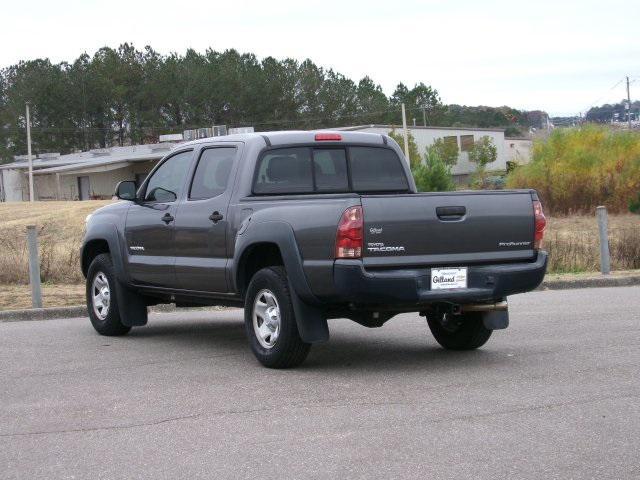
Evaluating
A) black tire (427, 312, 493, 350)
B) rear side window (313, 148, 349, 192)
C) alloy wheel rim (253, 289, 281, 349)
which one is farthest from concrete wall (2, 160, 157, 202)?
alloy wheel rim (253, 289, 281, 349)

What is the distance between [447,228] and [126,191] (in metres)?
3.93

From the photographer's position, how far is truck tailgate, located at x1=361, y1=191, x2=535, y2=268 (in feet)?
28.0

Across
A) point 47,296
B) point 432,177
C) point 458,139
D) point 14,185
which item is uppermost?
point 458,139

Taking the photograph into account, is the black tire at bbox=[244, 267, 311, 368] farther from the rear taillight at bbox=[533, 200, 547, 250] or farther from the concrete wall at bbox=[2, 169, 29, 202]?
the concrete wall at bbox=[2, 169, 29, 202]

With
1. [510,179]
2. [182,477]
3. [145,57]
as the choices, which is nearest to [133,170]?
[145,57]

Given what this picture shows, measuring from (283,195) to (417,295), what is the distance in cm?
181

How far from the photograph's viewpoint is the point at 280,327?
356 inches

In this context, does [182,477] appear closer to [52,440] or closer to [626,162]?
[52,440]

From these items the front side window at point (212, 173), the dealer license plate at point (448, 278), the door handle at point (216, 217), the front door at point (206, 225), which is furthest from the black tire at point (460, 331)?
the front side window at point (212, 173)

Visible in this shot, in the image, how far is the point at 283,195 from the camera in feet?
32.2

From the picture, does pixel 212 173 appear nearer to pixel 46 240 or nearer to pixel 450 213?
pixel 450 213

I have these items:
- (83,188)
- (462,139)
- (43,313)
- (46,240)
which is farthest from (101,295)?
(462,139)

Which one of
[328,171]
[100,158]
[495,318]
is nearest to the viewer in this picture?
[495,318]

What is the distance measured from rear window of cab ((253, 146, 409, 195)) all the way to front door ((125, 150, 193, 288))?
3.87 feet
